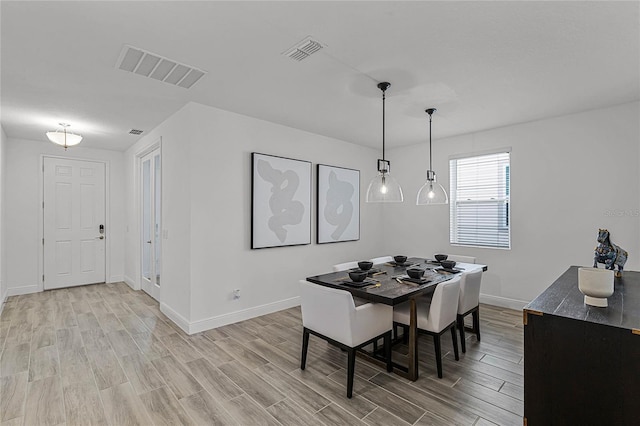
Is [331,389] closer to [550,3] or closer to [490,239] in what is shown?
[550,3]

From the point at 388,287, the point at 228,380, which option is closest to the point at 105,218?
the point at 228,380

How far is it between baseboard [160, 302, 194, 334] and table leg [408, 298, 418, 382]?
246 cm

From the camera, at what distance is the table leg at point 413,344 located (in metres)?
2.56

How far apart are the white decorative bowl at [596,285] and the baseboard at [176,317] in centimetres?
360

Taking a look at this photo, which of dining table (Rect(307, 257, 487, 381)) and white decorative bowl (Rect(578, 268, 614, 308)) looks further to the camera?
dining table (Rect(307, 257, 487, 381))

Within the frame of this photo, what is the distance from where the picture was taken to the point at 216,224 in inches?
149

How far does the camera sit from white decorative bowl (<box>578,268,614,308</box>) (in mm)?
1656

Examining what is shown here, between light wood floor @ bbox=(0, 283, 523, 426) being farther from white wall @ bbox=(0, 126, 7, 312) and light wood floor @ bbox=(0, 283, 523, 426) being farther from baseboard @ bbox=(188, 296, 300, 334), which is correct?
white wall @ bbox=(0, 126, 7, 312)

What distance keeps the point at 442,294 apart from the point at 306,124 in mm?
2937

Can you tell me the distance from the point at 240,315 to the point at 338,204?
93.2 inches

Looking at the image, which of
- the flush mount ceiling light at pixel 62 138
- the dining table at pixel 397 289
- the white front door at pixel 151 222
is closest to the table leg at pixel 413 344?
the dining table at pixel 397 289

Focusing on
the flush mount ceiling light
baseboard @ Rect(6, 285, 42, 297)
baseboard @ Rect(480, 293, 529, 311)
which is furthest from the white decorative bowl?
baseboard @ Rect(6, 285, 42, 297)

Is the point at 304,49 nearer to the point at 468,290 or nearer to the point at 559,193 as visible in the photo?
the point at 468,290

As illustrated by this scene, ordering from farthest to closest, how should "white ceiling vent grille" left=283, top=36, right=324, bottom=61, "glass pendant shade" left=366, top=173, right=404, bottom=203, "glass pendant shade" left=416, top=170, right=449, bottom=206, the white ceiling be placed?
"glass pendant shade" left=416, top=170, right=449, bottom=206 → "glass pendant shade" left=366, top=173, right=404, bottom=203 → "white ceiling vent grille" left=283, top=36, right=324, bottom=61 → the white ceiling
